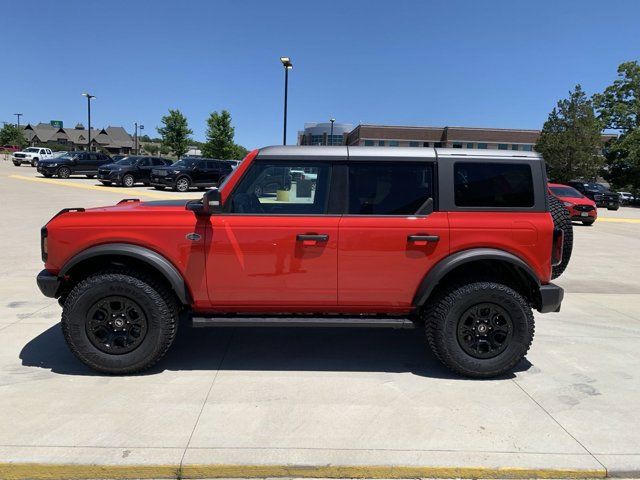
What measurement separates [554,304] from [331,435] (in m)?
2.14

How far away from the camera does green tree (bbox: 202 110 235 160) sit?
5122 cm

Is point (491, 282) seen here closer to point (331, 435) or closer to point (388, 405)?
point (388, 405)

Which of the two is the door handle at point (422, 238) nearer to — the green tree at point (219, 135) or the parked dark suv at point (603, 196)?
the parked dark suv at point (603, 196)

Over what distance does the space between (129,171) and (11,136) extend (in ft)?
283

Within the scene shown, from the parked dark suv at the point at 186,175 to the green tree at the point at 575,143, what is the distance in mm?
30851

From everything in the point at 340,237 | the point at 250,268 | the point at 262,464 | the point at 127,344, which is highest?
the point at 340,237

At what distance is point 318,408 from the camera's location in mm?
3447

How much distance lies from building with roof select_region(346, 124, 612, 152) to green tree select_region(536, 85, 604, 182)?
69.4 ft

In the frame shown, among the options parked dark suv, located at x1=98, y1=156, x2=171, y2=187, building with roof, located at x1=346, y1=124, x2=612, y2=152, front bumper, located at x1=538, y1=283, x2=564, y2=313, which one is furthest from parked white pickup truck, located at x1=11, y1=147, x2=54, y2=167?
front bumper, located at x1=538, y1=283, x2=564, y2=313

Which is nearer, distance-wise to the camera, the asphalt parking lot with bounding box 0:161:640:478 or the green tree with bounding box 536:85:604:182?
the asphalt parking lot with bounding box 0:161:640:478

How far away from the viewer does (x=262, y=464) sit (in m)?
2.78

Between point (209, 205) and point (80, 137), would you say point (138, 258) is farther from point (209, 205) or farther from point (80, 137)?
point (80, 137)

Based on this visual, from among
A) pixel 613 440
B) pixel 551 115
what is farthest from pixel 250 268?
pixel 551 115

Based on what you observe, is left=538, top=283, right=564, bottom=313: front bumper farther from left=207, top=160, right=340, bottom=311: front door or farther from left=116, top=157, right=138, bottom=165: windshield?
left=116, top=157, right=138, bottom=165: windshield
